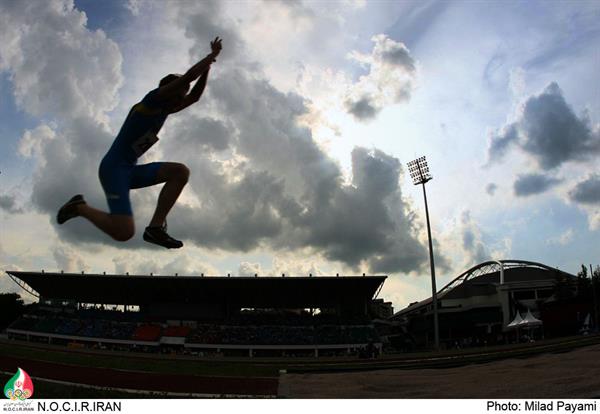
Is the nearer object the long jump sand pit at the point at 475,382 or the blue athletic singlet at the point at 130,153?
the blue athletic singlet at the point at 130,153

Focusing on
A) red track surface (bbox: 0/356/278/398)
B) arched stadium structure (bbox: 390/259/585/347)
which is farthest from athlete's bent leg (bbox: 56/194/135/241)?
arched stadium structure (bbox: 390/259/585/347)

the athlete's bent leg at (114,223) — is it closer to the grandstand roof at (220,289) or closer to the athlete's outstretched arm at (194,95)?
the athlete's outstretched arm at (194,95)

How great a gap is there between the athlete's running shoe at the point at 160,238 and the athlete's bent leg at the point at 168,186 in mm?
61

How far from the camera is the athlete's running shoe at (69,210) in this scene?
547 cm

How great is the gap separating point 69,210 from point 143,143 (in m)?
1.12

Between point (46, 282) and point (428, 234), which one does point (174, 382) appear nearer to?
point (428, 234)

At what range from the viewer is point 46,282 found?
6369 cm

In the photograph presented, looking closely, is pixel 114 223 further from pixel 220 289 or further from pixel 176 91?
pixel 220 289

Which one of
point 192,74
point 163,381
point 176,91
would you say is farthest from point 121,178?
point 163,381

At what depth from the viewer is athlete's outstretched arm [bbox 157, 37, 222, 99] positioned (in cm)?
504

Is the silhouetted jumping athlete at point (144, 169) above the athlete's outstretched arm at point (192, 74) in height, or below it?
below

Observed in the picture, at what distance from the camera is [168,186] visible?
19.2 ft

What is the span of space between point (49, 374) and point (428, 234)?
35.6 metres

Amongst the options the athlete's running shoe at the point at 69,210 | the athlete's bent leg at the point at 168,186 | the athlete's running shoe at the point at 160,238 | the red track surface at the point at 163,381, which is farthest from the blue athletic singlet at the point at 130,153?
the red track surface at the point at 163,381
